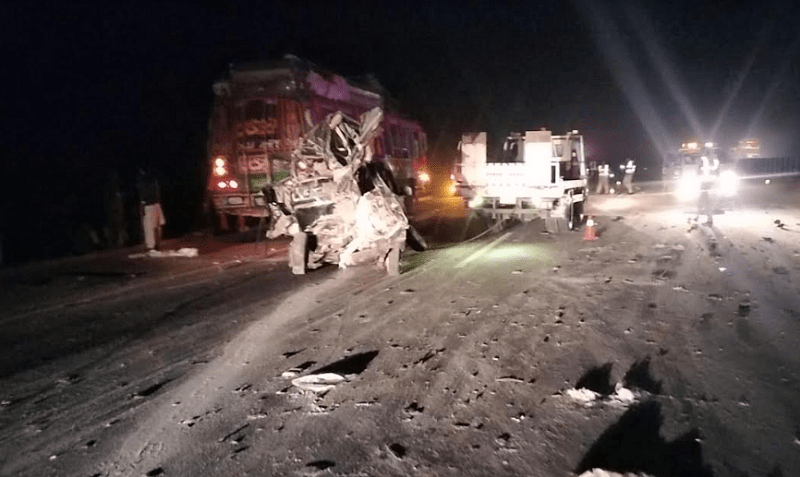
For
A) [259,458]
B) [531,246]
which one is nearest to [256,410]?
[259,458]

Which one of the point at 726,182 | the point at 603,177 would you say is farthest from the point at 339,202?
the point at 603,177

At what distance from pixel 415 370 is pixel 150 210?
927cm

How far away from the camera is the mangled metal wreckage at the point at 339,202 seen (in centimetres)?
966

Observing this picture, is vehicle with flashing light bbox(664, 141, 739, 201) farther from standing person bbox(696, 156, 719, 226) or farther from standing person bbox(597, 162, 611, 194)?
standing person bbox(597, 162, 611, 194)

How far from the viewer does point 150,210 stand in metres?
12.7

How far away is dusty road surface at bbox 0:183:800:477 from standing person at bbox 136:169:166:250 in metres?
2.80

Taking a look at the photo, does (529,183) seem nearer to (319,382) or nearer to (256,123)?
(256,123)

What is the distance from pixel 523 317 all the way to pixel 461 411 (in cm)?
254

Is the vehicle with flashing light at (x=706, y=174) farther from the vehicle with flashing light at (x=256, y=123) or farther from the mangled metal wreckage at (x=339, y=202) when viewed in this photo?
the mangled metal wreckage at (x=339, y=202)

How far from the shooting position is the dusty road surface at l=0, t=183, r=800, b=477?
12.8 feet

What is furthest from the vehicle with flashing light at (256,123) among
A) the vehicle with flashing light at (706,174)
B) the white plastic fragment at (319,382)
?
the vehicle with flashing light at (706,174)

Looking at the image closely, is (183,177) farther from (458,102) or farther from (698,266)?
(458,102)

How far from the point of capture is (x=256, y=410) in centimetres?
463

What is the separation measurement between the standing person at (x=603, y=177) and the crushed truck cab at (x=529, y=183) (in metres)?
11.7
